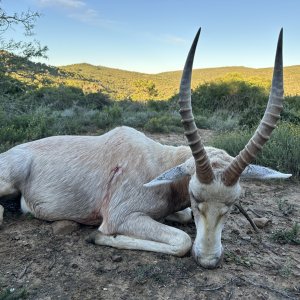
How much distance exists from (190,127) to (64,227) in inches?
79.2

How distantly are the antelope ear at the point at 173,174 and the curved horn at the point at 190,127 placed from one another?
17.0 inches

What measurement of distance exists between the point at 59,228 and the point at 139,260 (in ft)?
3.65

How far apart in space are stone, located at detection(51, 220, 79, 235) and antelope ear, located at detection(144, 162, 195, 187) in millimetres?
1189

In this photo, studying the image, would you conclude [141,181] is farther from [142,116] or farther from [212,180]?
[142,116]

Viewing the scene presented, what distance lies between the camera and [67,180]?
4.91 m

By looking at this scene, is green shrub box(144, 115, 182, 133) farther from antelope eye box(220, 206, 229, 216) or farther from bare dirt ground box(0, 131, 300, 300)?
antelope eye box(220, 206, 229, 216)

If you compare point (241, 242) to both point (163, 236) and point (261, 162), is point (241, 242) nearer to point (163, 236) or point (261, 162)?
point (163, 236)

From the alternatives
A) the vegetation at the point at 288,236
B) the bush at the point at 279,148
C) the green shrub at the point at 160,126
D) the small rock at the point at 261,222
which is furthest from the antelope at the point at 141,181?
the green shrub at the point at 160,126

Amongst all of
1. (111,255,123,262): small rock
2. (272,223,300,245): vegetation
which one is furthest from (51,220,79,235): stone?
(272,223,300,245): vegetation

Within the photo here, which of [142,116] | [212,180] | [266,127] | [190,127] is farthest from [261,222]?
[142,116]

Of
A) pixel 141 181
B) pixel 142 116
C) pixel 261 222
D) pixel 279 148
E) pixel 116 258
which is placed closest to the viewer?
pixel 116 258

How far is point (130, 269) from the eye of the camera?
3.91 metres

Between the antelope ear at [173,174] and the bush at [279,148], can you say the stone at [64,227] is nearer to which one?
the antelope ear at [173,174]

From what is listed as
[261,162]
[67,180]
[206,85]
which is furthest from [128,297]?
[206,85]
